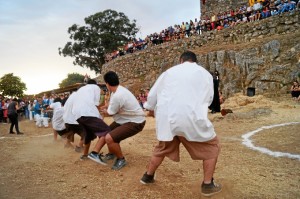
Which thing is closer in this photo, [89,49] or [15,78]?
[89,49]

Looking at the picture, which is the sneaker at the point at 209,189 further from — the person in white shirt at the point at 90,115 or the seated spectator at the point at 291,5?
the seated spectator at the point at 291,5

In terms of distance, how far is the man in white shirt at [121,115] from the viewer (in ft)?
16.6

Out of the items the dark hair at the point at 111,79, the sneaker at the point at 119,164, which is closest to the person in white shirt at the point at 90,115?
the sneaker at the point at 119,164

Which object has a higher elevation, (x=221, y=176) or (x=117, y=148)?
(x=117, y=148)

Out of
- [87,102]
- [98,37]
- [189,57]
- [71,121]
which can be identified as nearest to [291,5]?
[71,121]

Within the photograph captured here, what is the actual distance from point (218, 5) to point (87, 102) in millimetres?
25398

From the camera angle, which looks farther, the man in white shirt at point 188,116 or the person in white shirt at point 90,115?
the person in white shirt at point 90,115

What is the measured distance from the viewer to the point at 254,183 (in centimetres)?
430

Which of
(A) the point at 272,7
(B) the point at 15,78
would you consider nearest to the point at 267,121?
(A) the point at 272,7

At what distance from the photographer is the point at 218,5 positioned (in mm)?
28406

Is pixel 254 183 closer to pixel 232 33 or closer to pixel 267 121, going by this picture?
pixel 267 121

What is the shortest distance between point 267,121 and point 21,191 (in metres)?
8.20

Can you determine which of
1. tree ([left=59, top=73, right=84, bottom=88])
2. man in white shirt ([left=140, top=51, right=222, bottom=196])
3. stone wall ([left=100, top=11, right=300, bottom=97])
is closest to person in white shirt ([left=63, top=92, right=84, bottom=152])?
man in white shirt ([left=140, top=51, right=222, bottom=196])

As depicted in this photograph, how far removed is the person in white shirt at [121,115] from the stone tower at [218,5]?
24.1 metres
